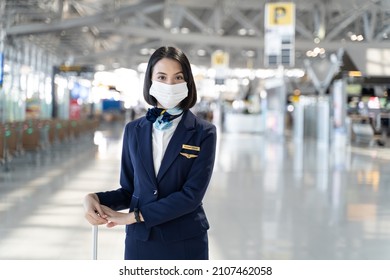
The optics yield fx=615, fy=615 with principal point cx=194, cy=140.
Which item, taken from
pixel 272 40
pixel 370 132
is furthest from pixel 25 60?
pixel 370 132

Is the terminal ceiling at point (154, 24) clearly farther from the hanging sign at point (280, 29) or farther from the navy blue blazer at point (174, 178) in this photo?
the navy blue blazer at point (174, 178)

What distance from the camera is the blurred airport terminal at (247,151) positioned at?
6500 millimetres

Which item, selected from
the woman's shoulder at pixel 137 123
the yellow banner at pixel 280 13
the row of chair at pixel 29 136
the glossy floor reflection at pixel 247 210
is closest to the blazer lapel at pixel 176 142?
the woman's shoulder at pixel 137 123

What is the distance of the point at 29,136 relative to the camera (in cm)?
1455

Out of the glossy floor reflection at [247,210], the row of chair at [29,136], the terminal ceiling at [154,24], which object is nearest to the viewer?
the glossy floor reflection at [247,210]

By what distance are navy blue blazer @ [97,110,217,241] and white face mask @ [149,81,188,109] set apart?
0.08 metres

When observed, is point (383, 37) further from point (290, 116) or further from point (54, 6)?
point (290, 116)

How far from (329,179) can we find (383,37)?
17.6 feet

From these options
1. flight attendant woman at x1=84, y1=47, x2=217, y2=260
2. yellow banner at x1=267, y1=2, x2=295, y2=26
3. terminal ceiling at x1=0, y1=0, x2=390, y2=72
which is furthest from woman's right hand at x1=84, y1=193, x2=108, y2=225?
yellow banner at x1=267, y1=2, x2=295, y2=26

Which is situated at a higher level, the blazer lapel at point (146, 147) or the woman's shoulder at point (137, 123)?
the woman's shoulder at point (137, 123)

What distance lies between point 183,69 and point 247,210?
6.18 metres

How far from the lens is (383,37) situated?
7598 mm

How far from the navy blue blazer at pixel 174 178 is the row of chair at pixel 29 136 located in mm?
9734

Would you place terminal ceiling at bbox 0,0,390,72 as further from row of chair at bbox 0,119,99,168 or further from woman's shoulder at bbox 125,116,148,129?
woman's shoulder at bbox 125,116,148,129
